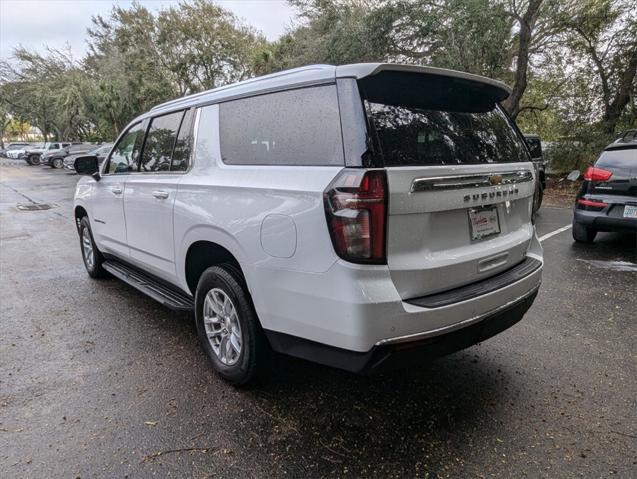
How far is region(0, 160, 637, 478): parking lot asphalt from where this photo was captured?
2.24 meters

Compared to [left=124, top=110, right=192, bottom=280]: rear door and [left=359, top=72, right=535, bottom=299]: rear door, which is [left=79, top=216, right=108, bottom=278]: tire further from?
[left=359, top=72, right=535, bottom=299]: rear door

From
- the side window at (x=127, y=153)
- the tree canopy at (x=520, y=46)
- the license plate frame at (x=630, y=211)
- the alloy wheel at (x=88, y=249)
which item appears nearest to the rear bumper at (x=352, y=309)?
the side window at (x=127, y=153)

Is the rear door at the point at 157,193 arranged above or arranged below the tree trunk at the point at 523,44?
below

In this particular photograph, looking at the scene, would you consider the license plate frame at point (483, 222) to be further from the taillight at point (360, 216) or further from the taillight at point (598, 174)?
the taillight at point (598, 174)

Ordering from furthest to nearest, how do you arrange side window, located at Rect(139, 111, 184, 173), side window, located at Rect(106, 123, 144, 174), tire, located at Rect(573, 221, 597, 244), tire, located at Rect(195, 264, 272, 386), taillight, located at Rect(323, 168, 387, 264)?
1. tire, located at Rect(573, 221, 597, 244)
2. side window, located at Rect(106, 123, 144, 174)
3. side window, located at Rect(139, 111, 184, 173)
4. tire, located at Rect(195, 264, 272, 386)
5. taillight, located at Rect(323, 168, 387, 264)

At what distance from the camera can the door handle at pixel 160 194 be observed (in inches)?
134

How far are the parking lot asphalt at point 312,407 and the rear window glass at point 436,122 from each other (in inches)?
57.5

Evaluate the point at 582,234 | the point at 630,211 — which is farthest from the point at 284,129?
the point at 582,234

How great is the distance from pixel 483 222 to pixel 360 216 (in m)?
0.90

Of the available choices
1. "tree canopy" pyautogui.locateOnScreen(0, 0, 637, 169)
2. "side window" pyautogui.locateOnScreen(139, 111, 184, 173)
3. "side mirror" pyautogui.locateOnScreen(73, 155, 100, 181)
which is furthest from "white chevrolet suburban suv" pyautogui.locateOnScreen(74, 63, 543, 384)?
"tree canopy" pyautogui.locateOnScreen(0, 0, 637, 169)

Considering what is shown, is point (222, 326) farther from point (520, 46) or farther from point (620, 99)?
point (620, 99)

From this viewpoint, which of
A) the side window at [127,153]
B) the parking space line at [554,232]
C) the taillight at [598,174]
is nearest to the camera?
the side window at [127,153]

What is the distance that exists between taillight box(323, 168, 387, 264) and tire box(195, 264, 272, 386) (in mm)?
892

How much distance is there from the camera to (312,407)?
271cm
